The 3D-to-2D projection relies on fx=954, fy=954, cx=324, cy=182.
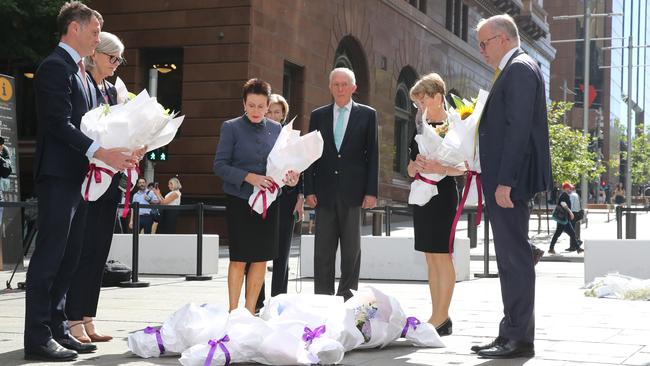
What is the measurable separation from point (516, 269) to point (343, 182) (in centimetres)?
208

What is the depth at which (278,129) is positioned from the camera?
24.2ft

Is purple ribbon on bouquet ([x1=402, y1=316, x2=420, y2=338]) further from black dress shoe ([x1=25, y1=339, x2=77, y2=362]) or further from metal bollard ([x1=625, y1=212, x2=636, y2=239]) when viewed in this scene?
metal bollard ([x1=625, y1=212, x2=636, y2=239])

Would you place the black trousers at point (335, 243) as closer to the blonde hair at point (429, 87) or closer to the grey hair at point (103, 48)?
the blonde hair at point (429, 87)

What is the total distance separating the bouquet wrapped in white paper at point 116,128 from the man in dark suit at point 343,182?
206cm

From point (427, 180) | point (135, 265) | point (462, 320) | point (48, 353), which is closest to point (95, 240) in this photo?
point (48, 353)

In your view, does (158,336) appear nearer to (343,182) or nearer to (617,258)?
(343,182)

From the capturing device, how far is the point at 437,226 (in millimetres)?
7246

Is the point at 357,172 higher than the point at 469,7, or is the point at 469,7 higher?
the point at 469,7

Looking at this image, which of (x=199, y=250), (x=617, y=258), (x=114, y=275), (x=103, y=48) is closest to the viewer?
(x=103, y=48)

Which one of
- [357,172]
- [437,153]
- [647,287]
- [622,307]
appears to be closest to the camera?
[437,153]

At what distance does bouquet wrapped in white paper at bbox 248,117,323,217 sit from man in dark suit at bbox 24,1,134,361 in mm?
1157

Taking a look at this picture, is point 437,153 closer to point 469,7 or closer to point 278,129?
point 278,129

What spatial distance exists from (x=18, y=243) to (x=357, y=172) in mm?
7523

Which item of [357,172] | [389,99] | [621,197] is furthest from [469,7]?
[357,172]
